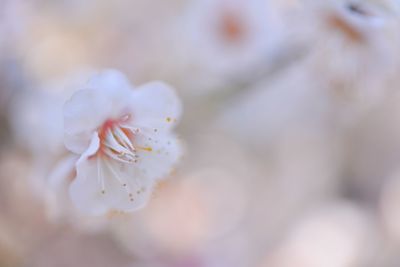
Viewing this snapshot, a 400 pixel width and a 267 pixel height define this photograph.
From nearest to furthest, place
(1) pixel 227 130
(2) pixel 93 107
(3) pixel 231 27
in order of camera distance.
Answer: (2) pixel 93 107 < (3) pixel 231 27 < (1) pixel 227 130

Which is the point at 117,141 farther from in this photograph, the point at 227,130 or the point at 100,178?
the point at 227,130

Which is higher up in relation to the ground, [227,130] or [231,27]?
[227,130]

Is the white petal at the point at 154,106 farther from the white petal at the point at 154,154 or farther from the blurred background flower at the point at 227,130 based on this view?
the blurred background flower at the point at 227,130

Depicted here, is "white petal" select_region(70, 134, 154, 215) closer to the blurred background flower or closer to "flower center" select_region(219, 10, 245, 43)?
the blurred background flower

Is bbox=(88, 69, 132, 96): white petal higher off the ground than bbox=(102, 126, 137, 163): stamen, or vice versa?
bbox=(88, 69, 132, 96): white petal

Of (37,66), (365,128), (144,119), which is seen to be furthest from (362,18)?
(365,128)

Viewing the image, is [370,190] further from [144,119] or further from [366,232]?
[144,119]

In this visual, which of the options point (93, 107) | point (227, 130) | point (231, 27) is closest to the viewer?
point (93, 107)

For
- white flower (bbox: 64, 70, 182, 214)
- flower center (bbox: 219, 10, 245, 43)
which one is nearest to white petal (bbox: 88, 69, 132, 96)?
white flower (bbox: 64, 70, 182, 214)

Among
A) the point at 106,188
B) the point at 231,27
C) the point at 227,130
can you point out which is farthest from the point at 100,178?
the point at 227,130
